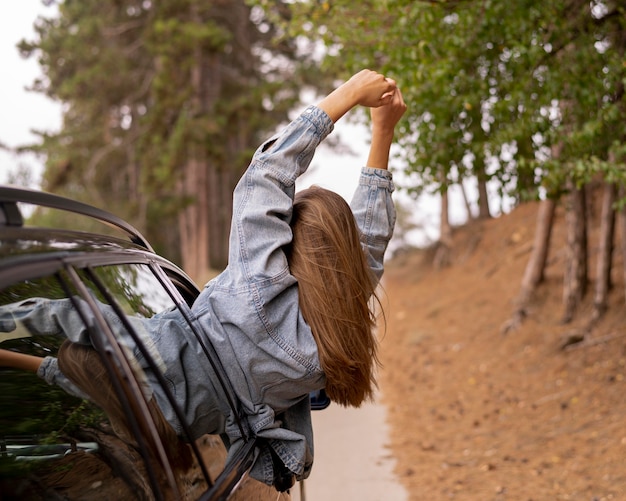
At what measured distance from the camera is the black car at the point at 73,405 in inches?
66.1

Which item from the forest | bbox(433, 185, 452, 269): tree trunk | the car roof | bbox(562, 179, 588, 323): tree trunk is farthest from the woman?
bbox(433, 185, 452, 269): tree trunk

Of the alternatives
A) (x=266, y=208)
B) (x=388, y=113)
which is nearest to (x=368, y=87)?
(x=388, y=113)

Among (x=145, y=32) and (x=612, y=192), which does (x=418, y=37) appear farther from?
(x=145, y=32)

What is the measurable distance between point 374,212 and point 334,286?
0.50 meters

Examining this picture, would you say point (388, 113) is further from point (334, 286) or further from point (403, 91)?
point (403, 91)

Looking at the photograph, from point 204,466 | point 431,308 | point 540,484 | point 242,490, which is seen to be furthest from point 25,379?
point 431,308

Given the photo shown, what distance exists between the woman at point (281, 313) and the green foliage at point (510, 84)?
3.58 meters

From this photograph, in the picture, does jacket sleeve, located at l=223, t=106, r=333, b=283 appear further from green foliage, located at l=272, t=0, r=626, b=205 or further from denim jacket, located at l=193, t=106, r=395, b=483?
green foliage, located at l=272, t=0, r=626, b=205

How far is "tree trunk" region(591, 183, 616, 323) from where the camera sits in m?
8.85

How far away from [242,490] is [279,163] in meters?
1.01

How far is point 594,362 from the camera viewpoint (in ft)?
28.9

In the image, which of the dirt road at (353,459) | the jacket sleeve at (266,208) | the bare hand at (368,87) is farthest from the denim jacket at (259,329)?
the dirt road at (353,459)

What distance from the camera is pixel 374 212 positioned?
2998mm

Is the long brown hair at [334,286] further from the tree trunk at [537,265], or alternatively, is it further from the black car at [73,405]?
the tree trunk at [537,265]
